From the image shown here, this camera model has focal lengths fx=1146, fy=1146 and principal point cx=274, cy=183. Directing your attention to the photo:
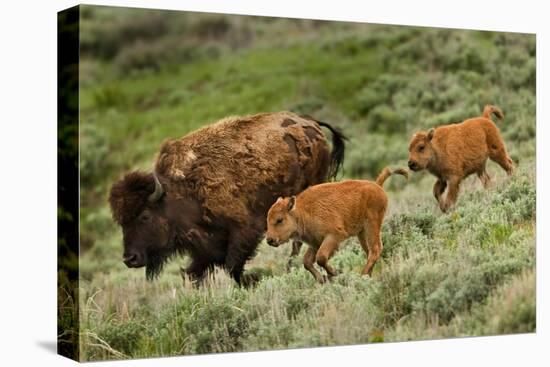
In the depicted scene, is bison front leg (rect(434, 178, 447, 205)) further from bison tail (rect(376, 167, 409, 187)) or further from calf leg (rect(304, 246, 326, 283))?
calf leg (rect(304, 246, 326, 283))

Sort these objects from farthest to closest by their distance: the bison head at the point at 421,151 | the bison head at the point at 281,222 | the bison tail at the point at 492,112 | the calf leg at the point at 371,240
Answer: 1. the bison tail at the point at 492,112
2. the bison head at the point at 421,151
3. the calf leg at the point at 371,240
4. the bison head at the point at 281,222

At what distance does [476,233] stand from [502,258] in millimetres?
386

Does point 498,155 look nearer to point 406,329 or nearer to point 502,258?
point 502,258

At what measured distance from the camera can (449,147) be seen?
40.7 feet

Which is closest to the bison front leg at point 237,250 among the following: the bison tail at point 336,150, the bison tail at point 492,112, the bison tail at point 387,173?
the bison tail at point 336,150

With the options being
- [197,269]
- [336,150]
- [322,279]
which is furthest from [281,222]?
[336,150]

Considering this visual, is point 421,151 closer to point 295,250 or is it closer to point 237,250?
point 295,250

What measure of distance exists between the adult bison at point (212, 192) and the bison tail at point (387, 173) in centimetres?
66

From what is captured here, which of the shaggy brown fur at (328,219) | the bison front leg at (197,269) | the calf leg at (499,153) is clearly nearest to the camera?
the shaggy brown fur at (328,219)

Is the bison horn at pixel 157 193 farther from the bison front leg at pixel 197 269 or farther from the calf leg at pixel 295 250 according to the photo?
the calf leg at pixel 295 250

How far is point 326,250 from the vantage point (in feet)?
37.1

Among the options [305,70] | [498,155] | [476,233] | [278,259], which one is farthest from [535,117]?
[278,259]

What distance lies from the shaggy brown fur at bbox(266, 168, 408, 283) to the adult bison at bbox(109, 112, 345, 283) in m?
0.33

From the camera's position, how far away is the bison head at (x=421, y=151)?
12359 millimetres
